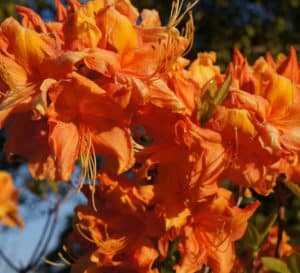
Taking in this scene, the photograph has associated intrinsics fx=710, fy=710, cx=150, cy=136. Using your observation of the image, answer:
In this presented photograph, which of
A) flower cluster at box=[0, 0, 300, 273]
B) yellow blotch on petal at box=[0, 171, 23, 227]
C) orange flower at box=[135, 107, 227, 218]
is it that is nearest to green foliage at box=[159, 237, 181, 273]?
flower cluster at box=[0, 0, 300, 273]

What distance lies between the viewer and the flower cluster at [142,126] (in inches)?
49.2

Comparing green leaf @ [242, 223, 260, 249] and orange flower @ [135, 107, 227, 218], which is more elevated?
orange flower @ [135, 107, 227, 218]

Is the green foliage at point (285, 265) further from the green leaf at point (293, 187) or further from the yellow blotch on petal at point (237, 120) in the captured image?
the yellow blotch on petal at point (237, 120)

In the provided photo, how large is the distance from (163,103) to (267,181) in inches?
11.9

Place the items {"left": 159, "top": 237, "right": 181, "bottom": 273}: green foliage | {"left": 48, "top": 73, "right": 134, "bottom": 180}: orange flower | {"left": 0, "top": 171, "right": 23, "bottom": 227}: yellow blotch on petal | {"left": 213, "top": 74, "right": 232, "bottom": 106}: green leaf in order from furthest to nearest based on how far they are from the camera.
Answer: {"left": 0, "top": 171, "right": 23, "bottom": 227}: yellow blotch on petal
{"left": 159, "top": 237, "right": 181, "bottom": 273}: green foliage
{"left": 213, "top": 74, "right": 232, "bottom": 106}: green leaf
{"left": 48, "top": 73, "right": 134, "bottom": 180}: orange flower

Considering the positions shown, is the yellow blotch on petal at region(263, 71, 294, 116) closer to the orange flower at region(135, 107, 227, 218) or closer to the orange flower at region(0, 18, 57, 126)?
the orange flower at region(135, 107, 227, 218)

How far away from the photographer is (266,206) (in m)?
2.66

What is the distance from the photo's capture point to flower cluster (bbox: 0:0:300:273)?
4.10ft

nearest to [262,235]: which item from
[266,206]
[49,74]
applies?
[49,74]

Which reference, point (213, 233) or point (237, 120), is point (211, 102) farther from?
point (213, 233)

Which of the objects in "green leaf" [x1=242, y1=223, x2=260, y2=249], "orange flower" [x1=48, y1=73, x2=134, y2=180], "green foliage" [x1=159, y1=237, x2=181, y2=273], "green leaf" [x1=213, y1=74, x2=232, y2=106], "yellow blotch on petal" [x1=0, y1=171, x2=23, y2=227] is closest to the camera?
"orange flower" [x1=48, y1=73, x2=134, y2=180]

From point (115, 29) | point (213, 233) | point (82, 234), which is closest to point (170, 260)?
point (213, 233)

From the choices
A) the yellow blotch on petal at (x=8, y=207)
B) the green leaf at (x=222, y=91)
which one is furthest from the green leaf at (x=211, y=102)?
the yellow blotch on petal at (x=8, y=207)

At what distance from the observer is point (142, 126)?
54.4 inches
